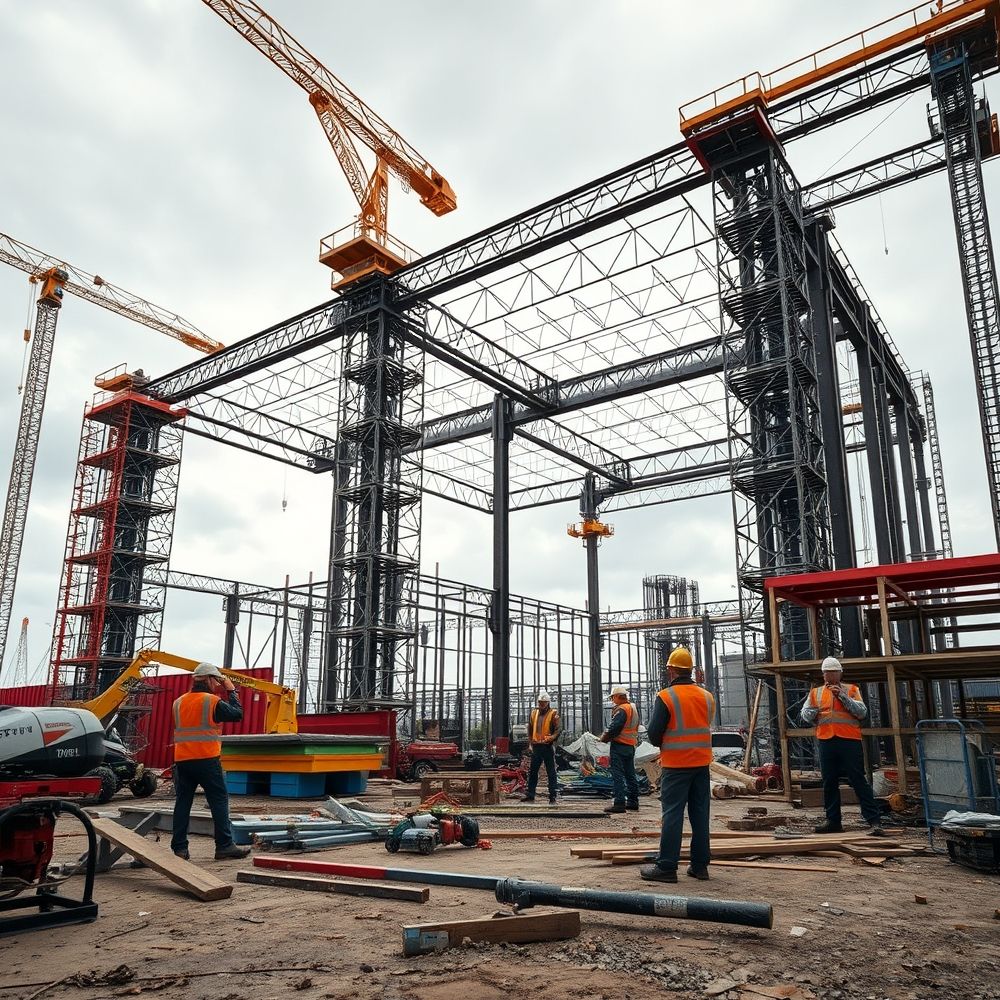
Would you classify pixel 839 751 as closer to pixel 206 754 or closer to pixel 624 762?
pixel 624 762

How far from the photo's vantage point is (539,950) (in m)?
4.64

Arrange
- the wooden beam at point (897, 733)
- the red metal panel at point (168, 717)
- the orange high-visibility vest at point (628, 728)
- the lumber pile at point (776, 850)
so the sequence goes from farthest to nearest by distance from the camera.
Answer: the red metal panel at point (168, 717)
the wooden beam at point (897, 733)
the orange high-visibility vest at point (628, 728)
the lumber pile at point (776, 850)

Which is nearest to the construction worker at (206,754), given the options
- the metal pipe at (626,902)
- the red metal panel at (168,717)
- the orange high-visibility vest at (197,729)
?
the orange high-visibility vest at (197,729)

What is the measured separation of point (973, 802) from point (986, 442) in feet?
61.0

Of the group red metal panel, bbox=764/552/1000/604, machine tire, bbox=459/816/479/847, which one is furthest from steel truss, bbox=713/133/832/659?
machine tire, bbox=459/816/479/847

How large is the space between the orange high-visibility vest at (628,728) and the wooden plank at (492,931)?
6.79m

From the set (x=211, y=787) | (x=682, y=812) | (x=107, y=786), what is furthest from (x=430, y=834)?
(x=107, y=786)

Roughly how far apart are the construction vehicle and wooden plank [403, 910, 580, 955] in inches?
137

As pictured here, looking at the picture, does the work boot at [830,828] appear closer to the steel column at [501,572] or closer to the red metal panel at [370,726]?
the red metal panel at [370,726]

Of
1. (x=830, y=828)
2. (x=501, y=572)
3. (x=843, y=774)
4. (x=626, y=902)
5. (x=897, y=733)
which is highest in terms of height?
(x=501, y=572)

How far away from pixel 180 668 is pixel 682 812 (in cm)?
1305

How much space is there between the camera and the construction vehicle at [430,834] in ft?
27.0

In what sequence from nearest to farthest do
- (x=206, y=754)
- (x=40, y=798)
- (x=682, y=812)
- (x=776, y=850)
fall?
(x=40, y=798)
(x=682, y=812)
(x=776, y=850)
(x=206, y=754)

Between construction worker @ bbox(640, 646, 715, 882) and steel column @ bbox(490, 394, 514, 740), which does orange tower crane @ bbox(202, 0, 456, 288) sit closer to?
steel column @ bbox(490, 394, 514, 740)
